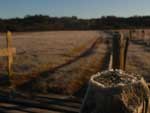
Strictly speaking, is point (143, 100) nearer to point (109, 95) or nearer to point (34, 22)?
point (109, 95)

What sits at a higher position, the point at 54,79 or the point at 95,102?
the point at 95,102

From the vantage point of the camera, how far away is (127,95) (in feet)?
5.13

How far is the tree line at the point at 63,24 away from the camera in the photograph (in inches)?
3069

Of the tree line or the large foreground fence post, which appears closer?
the large foreground fence post

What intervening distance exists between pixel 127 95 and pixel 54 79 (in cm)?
1003

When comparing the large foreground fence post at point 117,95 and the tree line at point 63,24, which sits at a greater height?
the large foreground fence post at point 117,95

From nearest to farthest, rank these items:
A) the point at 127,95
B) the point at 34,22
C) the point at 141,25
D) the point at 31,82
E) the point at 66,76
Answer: the point at 127,95
the point at 31,82
the point at 66,76
the point at 141,25
the point at 34,22

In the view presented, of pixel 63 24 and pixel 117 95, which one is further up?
pixel 117 95

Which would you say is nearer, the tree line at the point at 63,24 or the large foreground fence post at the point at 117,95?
the large foreground fence post at the point at 117,95

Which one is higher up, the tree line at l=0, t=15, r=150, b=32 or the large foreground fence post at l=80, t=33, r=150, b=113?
the large foreground fence post at l=80, t=33, r=150, b=113

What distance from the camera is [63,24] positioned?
291ft

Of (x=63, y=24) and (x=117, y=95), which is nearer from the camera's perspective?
(x=117, y=95)

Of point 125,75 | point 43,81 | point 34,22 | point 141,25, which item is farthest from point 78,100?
point 34,22

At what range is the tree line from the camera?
78.0 m
